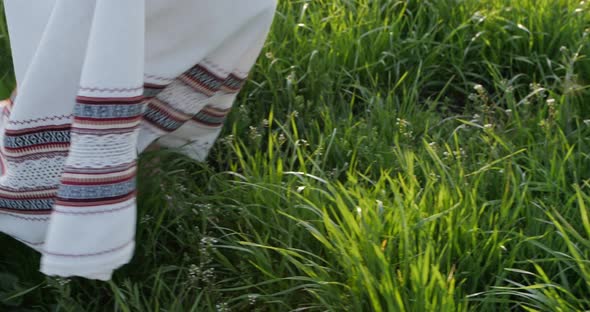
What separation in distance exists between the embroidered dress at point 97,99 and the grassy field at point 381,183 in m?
0.14

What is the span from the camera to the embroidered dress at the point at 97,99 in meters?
1.98

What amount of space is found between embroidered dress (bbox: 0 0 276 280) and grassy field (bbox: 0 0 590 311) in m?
0.14

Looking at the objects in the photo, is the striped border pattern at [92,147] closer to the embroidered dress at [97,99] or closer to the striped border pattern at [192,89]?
the embroidered dress at [97,99]

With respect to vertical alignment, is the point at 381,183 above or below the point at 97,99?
below

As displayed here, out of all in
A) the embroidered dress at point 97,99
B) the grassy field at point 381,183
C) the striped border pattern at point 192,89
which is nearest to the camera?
the embroidered dress at point 97,99

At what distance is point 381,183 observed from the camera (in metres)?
2.37

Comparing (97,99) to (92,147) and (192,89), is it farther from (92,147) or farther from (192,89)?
(192,89)

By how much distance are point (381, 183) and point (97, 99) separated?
28.3 inches

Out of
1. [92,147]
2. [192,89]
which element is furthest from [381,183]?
[92,147]

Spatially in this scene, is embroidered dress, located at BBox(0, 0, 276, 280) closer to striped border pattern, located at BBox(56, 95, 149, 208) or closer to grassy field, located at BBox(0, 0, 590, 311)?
striped border pattern, located at BBox(56, 95, 149, 208)

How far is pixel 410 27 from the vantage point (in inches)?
129

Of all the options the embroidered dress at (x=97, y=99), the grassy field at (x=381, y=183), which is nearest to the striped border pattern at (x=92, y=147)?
the embroidered dress at (x=97, y=99)

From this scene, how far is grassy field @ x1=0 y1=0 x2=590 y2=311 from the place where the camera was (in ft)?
6.98

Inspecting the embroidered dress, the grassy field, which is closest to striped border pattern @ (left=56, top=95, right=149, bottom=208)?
the embroidered dress
